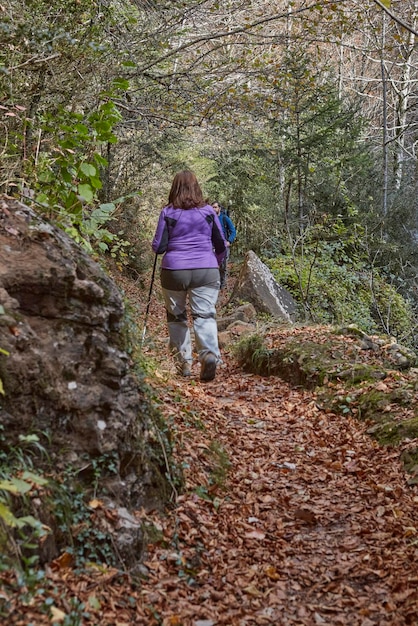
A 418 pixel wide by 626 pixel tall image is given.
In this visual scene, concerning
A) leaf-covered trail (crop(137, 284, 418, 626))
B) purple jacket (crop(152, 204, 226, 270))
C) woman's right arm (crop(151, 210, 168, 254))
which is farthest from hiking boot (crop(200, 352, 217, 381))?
woman's right arm (crop(151, 210, 168, 254))

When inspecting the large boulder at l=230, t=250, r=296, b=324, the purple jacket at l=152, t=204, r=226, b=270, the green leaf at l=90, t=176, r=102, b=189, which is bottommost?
the large boulder at l=230, t=250, r=296, b=324

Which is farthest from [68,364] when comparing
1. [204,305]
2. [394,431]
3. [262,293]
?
[262,293]

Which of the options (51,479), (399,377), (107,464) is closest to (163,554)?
(107,464)

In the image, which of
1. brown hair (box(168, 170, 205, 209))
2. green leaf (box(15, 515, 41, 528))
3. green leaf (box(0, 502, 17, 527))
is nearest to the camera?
green leaf (box(0, 502, 17, 527))

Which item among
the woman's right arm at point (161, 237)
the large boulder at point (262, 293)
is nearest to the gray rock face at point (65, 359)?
the woman's right arm at point (161, 237)

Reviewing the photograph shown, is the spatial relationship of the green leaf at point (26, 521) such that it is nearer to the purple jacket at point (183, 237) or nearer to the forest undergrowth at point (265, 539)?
the forest undergrowth at point (265, 539)

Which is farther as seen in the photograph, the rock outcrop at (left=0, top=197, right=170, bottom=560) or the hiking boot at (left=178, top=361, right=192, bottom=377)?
the hiking boot at (left=178, top=361, right=192, bottom=377)

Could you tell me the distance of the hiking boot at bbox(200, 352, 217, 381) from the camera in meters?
7.05

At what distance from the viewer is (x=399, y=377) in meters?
6.01

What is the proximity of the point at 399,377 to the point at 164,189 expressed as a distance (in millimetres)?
11657

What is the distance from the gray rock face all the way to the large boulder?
950cm

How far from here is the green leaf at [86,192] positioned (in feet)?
14.1

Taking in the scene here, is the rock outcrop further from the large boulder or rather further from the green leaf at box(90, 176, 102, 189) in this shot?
the large boulder

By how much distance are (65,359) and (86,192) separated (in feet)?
5.14
